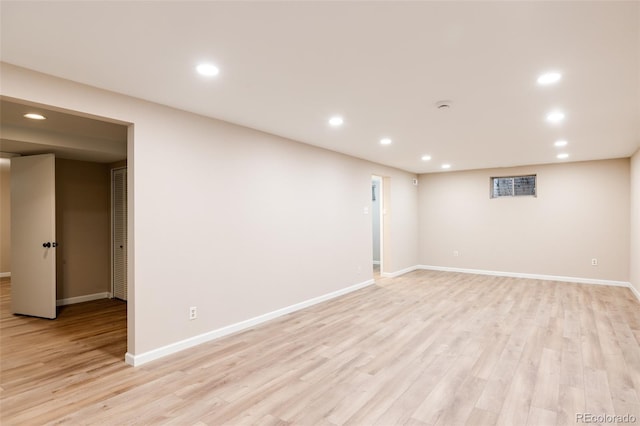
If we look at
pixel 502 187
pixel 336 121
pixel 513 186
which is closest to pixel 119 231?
pixel 336 121

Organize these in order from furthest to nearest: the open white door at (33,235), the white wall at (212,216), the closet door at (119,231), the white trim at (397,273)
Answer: the white trim at (397,273)
the closet door at (119,231)
the open white door at (33,235)
the white wall at (212,216)

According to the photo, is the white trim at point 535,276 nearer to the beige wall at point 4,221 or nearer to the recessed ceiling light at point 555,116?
the recessed ceiling light at point 555,116

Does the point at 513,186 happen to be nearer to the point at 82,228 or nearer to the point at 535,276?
the point at 535,276

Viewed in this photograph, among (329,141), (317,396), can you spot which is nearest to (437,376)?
(317,396)

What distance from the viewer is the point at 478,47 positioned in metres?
2.18

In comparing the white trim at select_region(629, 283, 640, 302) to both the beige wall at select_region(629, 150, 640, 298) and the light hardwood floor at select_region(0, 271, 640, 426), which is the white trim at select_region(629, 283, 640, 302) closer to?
the beige wall at select_region(629, 150, 640, 298)

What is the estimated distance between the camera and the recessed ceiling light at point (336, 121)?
3.75 metres

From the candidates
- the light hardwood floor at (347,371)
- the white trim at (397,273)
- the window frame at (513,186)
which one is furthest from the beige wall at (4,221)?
the window frame at (513,186)

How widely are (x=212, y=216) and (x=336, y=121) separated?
5.83 ft

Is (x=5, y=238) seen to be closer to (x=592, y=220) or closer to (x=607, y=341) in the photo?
(x=607, y=341)

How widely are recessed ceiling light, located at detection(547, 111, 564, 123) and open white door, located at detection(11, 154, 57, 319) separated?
6185mm

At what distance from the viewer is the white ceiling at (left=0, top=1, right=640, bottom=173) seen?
71.0 inches

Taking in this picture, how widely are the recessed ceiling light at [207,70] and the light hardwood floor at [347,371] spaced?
8.06ft

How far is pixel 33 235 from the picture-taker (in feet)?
15.0
